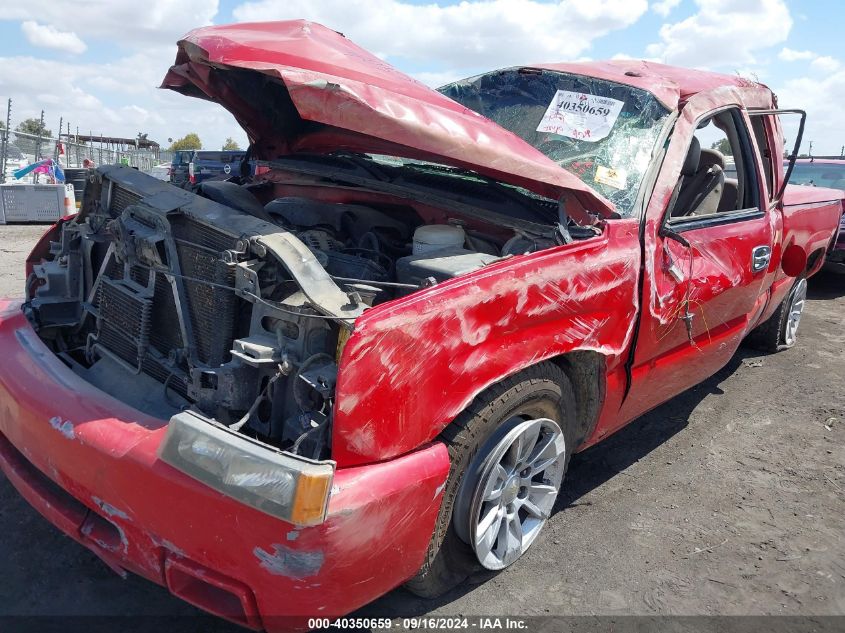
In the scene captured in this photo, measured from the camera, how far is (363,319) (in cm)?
191

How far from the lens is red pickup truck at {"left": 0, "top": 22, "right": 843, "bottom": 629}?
74.7 inches

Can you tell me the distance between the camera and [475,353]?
6.97ft

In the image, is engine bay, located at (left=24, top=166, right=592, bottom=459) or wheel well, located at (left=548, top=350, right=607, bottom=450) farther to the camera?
wheel well, located at (left=548, top=350, right=607, bottom=450)

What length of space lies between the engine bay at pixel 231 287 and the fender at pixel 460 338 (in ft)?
0.43

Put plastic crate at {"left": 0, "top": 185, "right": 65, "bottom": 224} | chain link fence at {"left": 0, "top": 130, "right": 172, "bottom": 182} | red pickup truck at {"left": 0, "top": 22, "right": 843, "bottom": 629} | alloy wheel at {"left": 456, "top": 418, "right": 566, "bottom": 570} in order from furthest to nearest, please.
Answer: chain link fence at {"left": 0, "top": 130, "right": 172, "bottom": 182}
plastic crate at {"left": 0, "top": 185, "right": 65, "bottom": 224}
alloy wheel at {"left": 456, "top": 418, "right": 566, "bottom": 570}
red pickup truck at {"left": 0, "top": 22, "right": 843, "bottom": 629}

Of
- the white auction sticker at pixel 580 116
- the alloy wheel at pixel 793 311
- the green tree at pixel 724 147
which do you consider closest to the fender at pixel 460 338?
the white auction sticker at pixel 580 116

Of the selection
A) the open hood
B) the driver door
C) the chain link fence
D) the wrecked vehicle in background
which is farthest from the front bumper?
the chain link fence

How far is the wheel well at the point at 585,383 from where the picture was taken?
2695mm

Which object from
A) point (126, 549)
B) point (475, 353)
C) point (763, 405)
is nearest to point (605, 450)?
point (763, 405)

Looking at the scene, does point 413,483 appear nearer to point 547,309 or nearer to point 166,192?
point 547,309

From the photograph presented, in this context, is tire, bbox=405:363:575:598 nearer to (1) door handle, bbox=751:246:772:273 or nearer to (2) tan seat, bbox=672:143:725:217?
(1) door handle, bbox=751:246:772:273

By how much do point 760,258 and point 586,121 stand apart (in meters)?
1.27

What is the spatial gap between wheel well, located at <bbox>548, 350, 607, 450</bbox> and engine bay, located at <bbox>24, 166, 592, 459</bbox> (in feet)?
1.68

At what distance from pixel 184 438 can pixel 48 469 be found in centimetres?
76
